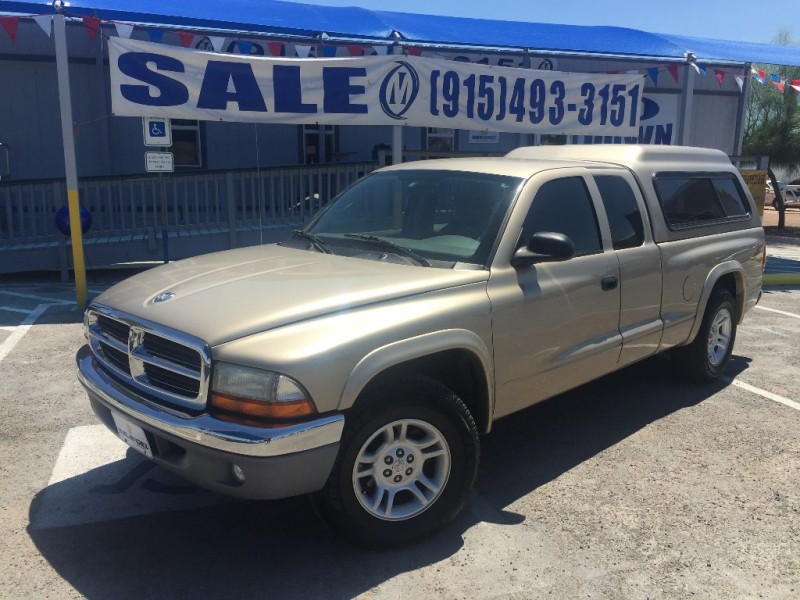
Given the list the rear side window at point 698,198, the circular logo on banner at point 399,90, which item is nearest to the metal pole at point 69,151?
the circular logo on banner at point 399,90

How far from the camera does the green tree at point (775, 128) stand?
1989 cm

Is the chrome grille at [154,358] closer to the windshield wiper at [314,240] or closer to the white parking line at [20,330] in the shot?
the windshield wiper at [314,240]

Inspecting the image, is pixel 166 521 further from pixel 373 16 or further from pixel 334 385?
pixel 373 16

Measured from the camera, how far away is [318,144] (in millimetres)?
14070

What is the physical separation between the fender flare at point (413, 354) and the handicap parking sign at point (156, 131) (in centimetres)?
602

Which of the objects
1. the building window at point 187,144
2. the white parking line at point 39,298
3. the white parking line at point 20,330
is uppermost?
the building window at point 187,144

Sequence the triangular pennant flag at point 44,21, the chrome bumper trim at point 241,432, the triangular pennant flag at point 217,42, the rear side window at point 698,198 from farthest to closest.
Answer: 1. the triangular pennant flag at point 217,42
2. the triangular pennant flag at point 44,21
3. the rear side window at point 698,198
4. the chrome bumper trim at point 241,432

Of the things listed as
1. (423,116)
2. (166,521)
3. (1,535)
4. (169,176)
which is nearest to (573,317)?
(166,521)

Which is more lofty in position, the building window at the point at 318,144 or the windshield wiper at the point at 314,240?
the building window at the point at 318,144

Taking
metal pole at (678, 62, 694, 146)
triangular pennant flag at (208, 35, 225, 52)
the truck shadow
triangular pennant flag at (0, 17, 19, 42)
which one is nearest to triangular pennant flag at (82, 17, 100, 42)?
triangular pennant flag at (0, 17, 19, 42)

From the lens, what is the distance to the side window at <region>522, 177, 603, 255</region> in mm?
4039

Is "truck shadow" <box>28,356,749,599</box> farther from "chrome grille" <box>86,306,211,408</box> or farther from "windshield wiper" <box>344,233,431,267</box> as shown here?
"windshield wiper" <box>344,233,431,267</box>

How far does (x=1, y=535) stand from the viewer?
3.35 m

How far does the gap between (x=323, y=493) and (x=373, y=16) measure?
370 inches
